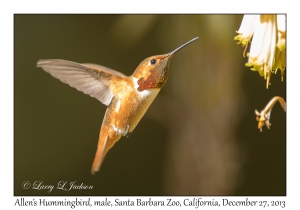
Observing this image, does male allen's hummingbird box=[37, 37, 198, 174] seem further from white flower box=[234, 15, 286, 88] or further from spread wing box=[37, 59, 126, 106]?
white flower box=[234, 15, 286, 88]

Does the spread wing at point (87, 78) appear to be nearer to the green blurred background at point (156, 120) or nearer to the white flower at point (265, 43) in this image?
the white flower at point (265, 43)

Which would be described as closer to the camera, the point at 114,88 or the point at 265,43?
the point at 265,43

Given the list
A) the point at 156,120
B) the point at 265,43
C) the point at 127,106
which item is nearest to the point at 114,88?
the point at 127,106

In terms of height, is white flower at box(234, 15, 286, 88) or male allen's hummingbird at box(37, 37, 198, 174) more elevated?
white flower at box(234, 15, 286, 88)

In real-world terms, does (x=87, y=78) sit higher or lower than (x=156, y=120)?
higher

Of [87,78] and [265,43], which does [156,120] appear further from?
[265,43]

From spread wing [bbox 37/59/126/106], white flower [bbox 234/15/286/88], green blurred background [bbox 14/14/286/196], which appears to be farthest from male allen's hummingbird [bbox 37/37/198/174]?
green blurred background [bbox 14/14/286/196]
